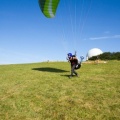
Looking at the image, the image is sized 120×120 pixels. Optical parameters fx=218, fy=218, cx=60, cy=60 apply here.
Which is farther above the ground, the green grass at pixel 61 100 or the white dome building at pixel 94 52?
the white dome building at pixel 94 52

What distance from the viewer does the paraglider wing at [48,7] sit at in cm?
1731

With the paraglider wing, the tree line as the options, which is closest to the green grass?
the paraglider wing

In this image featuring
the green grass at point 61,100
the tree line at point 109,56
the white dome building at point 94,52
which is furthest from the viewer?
the white dome building at point 94,52

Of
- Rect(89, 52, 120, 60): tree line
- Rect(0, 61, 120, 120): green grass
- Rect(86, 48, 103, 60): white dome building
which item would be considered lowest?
Rect(0, 61, 120, 120): green grass

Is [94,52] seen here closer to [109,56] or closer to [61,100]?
[109,56]

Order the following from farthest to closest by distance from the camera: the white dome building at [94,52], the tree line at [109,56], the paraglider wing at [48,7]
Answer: the white dome building at [94,52], the tree line at [109,56], the paraglider wing at [48,7]

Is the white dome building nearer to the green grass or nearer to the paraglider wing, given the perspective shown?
the paraglider wing

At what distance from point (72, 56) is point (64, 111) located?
26.6ft

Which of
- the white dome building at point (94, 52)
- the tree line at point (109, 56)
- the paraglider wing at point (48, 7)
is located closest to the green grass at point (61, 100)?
the paraglider wing at point (48, 7)

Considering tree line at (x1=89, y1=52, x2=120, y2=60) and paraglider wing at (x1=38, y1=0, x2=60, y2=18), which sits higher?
paraglider wing at (x1=38, y1=0, x2=60, y2=18)

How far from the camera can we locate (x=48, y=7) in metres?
17.7

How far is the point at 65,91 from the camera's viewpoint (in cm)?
1432

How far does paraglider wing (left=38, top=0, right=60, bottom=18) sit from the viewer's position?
1731cm

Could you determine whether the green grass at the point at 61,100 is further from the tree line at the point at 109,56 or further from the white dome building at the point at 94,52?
the white dome building at the point at 94,52
